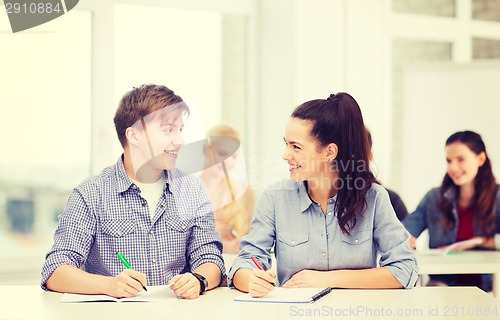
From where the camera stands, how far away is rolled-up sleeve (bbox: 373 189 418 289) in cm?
232

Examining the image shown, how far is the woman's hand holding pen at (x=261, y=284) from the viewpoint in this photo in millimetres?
2102

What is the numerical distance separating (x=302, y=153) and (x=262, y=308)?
1.97 ft

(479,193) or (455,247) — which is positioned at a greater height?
(479,193)

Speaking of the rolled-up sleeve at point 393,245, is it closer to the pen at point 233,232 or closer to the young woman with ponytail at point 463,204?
the pen at point 233,232

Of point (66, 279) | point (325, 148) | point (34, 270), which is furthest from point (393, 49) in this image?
point (66, 279)

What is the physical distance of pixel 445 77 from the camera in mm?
5273

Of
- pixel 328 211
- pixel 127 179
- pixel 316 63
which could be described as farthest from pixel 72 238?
pixel 316 63

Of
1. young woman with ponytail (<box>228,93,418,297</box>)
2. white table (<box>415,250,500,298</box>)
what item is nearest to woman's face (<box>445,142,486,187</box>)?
white table (<box>415,250,500,298</box>)

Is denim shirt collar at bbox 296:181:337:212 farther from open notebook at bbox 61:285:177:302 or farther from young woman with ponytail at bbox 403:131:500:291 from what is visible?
young woman with ponytail at bbox 403:131:500:291

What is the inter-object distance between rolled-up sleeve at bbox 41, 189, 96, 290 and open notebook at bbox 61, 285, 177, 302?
0.40 ft

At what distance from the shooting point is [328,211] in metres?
2.41

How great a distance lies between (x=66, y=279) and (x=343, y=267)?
2.81 ft

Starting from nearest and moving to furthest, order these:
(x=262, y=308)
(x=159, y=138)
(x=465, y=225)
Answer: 1. (x=262, y=308)
2. (x=159, y=138)
3. (x=465, y=225)

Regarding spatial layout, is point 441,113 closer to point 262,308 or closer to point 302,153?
point 302,153
